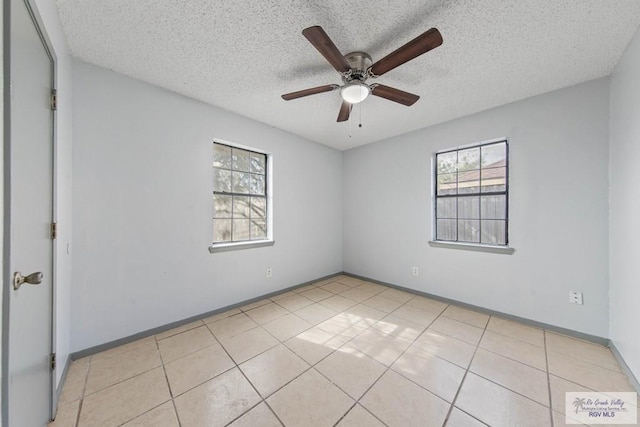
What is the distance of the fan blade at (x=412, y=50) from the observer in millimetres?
1281

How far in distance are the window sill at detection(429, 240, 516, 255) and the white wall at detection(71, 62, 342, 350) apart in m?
2.41

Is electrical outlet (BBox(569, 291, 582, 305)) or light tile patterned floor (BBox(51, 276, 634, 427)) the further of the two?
electrical outlet (BBox(569, 291, 582, 305))

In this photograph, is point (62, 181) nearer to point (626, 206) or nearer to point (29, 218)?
point (29, 218)

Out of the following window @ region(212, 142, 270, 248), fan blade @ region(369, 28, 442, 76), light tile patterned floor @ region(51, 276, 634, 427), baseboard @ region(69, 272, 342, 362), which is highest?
fan blade @ region(369, 28, 442, 76)

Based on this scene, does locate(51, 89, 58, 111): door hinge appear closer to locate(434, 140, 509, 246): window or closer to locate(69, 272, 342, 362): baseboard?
locate(69, 272, 342, 362): baseboard

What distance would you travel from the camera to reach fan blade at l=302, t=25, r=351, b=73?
1.26 meters

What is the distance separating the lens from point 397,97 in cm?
200

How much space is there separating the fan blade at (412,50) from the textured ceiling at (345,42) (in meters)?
0.23

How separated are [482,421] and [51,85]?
3.25m

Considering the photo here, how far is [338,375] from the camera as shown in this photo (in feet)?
5.68

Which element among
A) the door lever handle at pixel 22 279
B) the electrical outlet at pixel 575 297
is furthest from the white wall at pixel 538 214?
the door lever handle at pixel 22 279

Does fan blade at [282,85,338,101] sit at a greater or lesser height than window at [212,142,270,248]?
greater

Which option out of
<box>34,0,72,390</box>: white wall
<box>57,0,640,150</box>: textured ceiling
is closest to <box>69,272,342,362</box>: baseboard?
<box>34,0,72,390</box>: white wall

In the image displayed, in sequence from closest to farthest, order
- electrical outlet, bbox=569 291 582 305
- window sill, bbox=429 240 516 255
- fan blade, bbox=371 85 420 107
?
fan blade, bbox=371 85 420 107, electrical outlet, bbox=569 291 582 305, window sill, bbox=429 240 516 255
